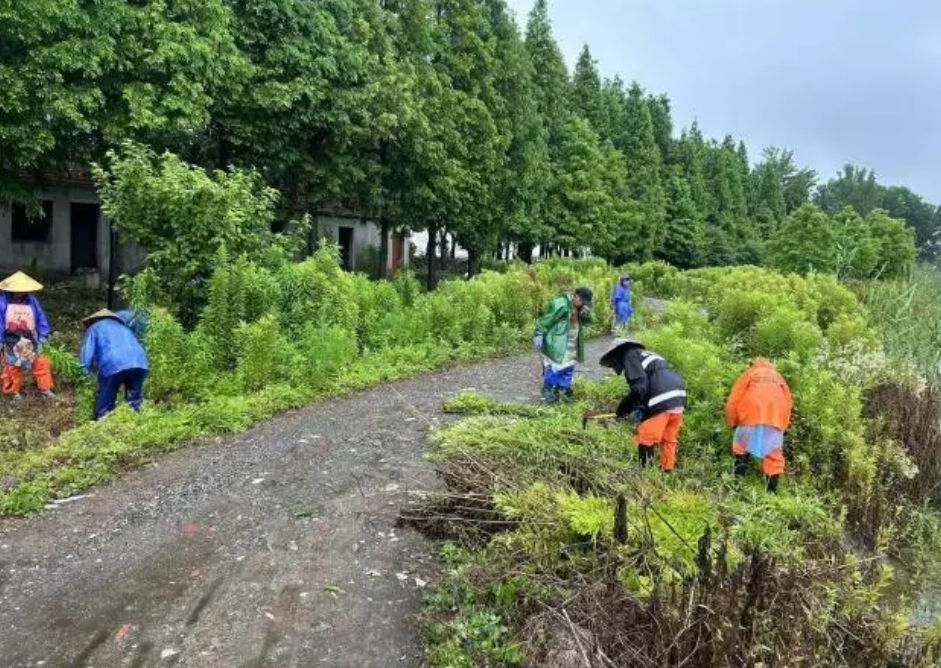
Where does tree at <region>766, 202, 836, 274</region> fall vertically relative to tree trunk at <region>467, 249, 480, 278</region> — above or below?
above

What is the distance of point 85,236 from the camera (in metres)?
24.6

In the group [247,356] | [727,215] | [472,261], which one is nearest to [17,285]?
[247,356]

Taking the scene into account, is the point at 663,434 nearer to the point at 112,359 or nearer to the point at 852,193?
the point at 112,359

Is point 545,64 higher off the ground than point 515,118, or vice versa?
point 545,64

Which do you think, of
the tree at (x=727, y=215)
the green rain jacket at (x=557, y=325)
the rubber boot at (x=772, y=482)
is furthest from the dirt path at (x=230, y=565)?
the tree at (x=727, y=215)

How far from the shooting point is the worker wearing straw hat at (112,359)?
8.59m

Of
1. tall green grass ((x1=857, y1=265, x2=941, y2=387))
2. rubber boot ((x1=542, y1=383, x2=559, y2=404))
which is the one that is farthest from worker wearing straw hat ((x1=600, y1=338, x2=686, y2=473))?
tall green grass ((x1=857, y1=265, x2=941, y2=387))

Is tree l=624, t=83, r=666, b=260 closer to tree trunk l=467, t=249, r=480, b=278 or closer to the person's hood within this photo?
tree trunk l=467, t=249, r=480, b=278

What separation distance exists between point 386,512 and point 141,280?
6169 millimetres

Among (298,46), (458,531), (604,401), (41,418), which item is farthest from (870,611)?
(298,46)

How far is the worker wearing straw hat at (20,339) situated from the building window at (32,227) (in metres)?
14.2

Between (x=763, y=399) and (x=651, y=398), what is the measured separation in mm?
1132

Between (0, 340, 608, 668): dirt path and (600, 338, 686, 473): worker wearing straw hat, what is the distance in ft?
6.78

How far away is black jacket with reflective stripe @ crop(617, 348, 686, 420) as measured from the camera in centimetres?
709
